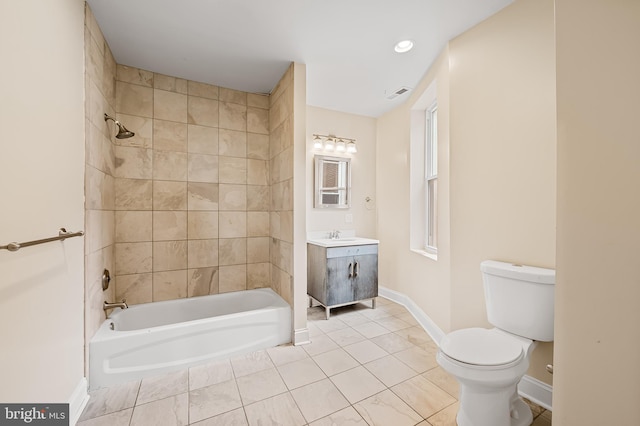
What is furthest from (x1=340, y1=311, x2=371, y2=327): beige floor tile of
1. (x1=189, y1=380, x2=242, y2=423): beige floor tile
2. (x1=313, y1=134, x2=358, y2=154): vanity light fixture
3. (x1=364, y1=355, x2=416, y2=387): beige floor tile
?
(x1=313, y1=134, x2=358, y2=154): vanity light fixture

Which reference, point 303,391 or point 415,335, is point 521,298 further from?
point 303,391

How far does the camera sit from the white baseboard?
1483 mm

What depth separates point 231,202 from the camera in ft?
8.85

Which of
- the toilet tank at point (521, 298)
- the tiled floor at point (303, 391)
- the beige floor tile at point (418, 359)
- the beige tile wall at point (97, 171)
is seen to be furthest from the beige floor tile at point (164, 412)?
the toilet tank at point (521, 298)

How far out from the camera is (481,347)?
4.30 feet

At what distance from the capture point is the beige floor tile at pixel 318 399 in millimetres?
1462

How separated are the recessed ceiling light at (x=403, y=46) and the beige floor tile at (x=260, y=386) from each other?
103 inches

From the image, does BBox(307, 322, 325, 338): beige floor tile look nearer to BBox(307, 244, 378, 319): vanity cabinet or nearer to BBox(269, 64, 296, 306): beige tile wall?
BBox(307, 244, 378, 319): vanity cabinet

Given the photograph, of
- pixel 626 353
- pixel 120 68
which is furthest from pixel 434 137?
pixel 120 68

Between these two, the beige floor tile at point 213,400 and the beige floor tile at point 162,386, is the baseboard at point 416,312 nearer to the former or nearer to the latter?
the beige floor tile at point 213,400

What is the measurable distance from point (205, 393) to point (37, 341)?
930mm

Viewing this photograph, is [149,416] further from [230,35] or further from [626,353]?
[230,35]

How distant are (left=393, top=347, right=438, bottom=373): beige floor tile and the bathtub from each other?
0.98 meters

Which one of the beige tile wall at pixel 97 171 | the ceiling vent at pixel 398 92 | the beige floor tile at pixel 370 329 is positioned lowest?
the beige floor tile at pixel 370 329
